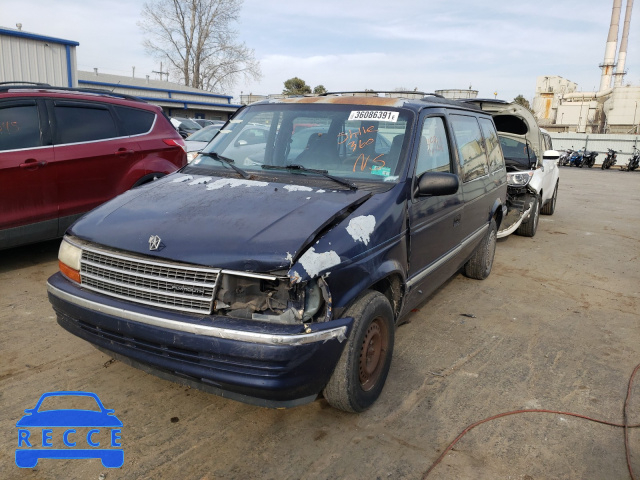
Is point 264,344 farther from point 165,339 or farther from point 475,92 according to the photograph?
point 475,92

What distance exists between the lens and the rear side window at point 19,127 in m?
4.95

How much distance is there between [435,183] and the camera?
3.36m

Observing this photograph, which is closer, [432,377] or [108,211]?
[108,211]

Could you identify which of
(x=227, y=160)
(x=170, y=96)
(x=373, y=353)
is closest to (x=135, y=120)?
(x=227, y=160)

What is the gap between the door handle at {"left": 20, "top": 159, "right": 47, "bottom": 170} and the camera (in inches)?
196

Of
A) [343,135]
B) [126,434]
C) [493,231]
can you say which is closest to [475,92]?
[493,231]

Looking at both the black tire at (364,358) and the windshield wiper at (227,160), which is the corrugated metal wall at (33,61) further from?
the black tire at (364,358)

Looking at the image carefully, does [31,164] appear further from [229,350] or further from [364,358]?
[364,358]

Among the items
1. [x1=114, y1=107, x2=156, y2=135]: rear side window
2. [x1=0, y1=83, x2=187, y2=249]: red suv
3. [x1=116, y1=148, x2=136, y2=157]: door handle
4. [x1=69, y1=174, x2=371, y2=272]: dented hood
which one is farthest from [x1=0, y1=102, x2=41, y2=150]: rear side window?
[x1=69, y1=174, x2=371, y2=272]: dented hood

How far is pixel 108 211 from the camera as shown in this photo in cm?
306

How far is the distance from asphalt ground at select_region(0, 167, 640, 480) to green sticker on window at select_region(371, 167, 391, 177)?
1427 millimetres

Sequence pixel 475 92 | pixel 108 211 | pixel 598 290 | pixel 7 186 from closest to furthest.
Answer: pixel 108 211, pixel 7 186, pixel 598 290, pixel 475 92

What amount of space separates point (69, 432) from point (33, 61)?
44.1 ft

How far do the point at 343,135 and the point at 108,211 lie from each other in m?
1.71
